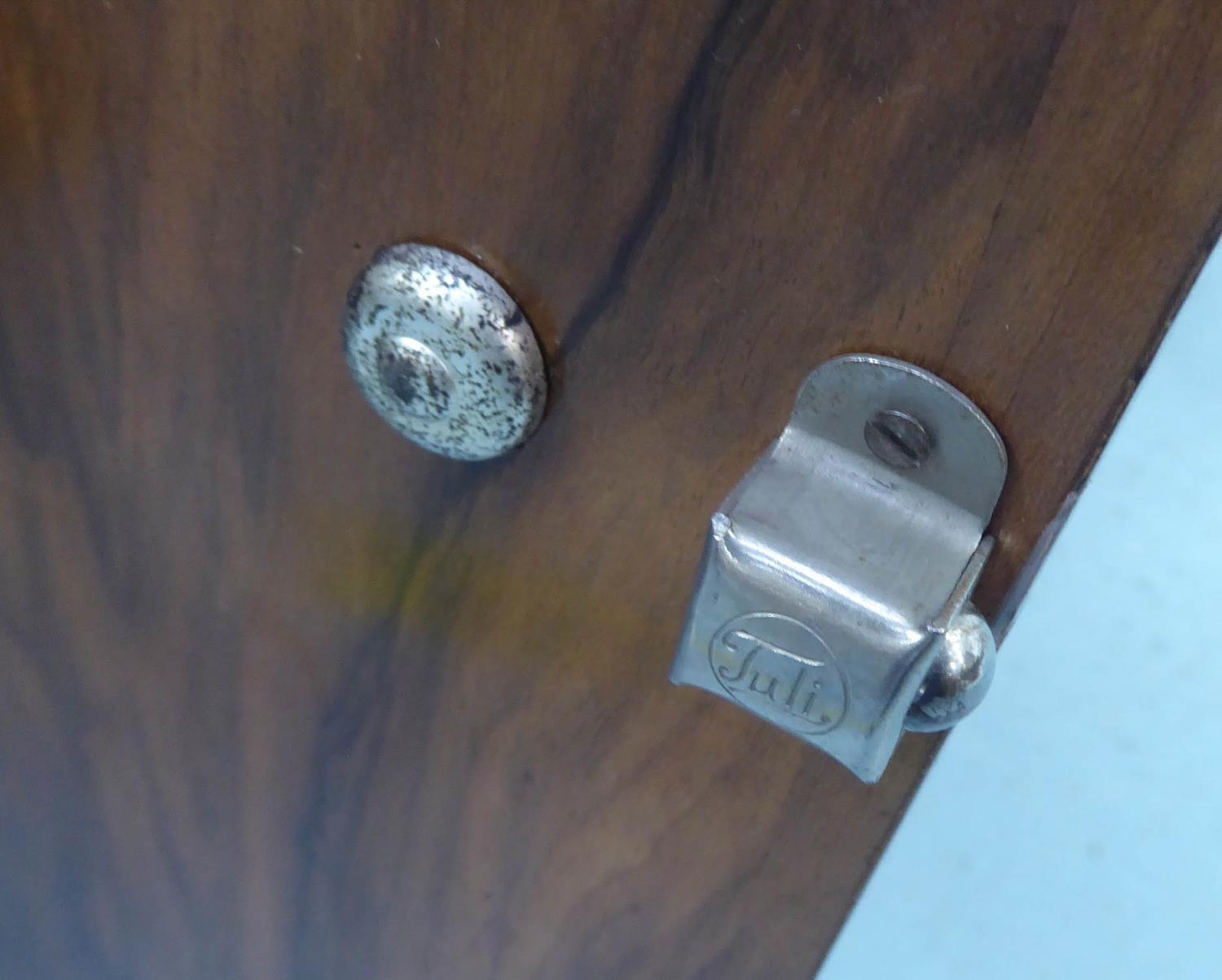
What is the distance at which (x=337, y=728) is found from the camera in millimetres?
309

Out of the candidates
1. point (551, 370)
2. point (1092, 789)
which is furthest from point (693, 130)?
point (1092, 789)

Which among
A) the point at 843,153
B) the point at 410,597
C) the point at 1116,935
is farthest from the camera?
the point at 1116,935

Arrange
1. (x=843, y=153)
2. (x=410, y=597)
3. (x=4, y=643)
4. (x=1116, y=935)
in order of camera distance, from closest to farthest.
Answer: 1. (x=843, y=153)
2. (x=410, y=597)
3. (x=4, y=643)
4. (x=1116, y=935)

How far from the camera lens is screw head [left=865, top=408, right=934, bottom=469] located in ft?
0.59

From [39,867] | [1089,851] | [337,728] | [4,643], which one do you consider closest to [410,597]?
[337,728]

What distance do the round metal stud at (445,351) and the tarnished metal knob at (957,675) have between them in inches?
3.4

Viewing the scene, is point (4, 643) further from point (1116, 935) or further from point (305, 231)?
point (1116, 935)

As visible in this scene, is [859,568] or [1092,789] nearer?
[859,568]

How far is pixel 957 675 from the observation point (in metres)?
0.18

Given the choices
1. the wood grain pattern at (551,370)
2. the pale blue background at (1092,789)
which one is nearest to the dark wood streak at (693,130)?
the wood grain pattern at (551,370)

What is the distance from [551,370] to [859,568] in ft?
0.23

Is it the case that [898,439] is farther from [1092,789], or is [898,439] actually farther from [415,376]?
[1092,789]

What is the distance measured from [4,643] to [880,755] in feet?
1.05

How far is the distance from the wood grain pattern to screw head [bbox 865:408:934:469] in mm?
12
